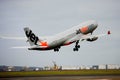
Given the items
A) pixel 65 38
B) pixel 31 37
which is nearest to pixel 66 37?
pixel 65 38

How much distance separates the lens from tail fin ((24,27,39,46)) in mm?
29047

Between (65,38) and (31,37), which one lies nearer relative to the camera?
(31,37)

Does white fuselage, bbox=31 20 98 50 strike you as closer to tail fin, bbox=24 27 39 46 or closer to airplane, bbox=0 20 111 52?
airplane, bbox=0 20 111 52

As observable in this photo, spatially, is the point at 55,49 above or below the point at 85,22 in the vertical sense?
below

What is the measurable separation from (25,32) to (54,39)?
2909 millimetres

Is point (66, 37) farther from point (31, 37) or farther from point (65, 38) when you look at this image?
point (31, 37)

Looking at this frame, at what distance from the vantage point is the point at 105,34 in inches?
1244

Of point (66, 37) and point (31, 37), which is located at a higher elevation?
point (66, 37)

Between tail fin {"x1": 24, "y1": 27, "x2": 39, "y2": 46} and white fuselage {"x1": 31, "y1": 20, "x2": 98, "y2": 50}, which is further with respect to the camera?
white fuselage {"x1": 31, "y1": 20, "x2": 98, "y2": 50}

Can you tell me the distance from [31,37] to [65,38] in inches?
153

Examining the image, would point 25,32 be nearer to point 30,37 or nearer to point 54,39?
point 30,37

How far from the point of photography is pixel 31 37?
29.3 meters

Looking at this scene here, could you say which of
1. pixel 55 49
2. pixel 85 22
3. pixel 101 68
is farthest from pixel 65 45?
pixel 101 68

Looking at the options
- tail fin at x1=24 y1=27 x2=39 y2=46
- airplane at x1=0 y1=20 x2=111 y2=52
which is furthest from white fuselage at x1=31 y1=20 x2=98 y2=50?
tail fin at x1=24 y1=27 x2=39 y2=46
